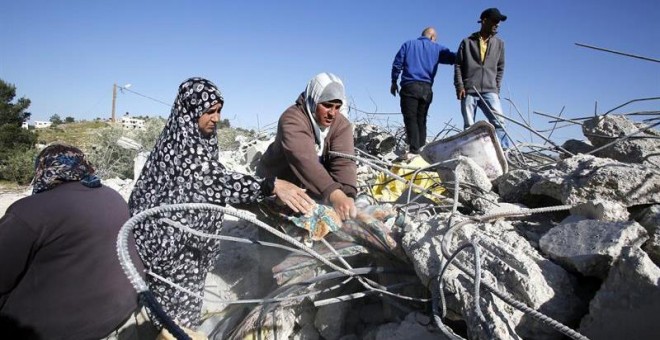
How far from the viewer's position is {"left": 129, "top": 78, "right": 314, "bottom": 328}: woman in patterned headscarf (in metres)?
2.19

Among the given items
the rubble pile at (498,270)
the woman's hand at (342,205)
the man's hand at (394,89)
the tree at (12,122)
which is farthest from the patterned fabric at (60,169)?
the tree at (12,122)

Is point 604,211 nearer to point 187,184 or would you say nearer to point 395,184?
point 395,184

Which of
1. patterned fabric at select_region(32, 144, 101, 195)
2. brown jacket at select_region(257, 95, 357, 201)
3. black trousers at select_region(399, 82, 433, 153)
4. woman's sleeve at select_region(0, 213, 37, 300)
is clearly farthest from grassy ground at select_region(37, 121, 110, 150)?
woman's sleeve at select_region(0, 213, 37, 300)

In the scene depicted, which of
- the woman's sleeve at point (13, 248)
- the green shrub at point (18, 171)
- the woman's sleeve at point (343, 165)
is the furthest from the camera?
the green shrub at point (18, 171)

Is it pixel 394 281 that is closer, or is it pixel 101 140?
pixel 394 281

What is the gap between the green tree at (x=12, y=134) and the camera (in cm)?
1291

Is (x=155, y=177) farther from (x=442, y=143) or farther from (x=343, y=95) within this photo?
(x=442, y=143)

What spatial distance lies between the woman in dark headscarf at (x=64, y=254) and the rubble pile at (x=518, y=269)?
72 centimetres

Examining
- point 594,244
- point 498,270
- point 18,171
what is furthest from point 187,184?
point 18,171

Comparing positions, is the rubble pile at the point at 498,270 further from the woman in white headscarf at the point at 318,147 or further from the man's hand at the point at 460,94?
the man's hand at the point at 460,94

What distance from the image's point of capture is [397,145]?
5.77 meters

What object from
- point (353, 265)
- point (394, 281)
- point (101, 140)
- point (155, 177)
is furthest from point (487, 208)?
point (101, 140)

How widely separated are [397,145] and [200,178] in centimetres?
404

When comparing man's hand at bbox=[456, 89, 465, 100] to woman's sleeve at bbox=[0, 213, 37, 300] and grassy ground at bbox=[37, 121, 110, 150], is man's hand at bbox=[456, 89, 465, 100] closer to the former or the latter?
woman's sleeve at bbox=[0, 213, 37, 300]
